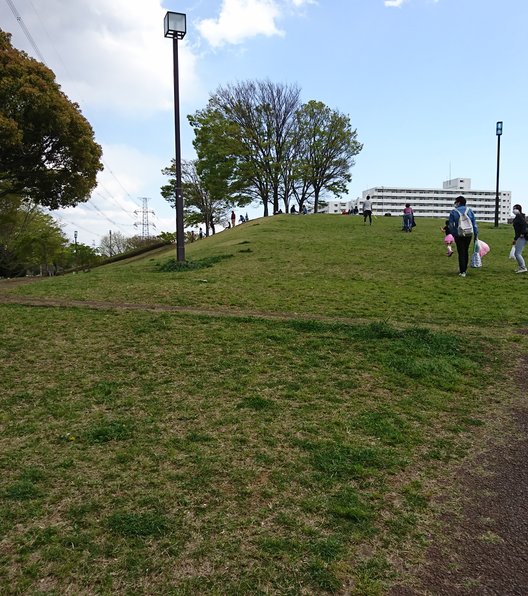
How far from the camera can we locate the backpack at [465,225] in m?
10.6

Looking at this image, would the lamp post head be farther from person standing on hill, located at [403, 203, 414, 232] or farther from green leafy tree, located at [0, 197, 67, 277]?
green leafy tree, located at [0, 197, 67, 277]

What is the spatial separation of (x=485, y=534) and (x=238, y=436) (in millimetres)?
1818

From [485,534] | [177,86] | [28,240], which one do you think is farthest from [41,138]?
[28,240]

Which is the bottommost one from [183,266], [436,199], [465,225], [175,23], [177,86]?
[183,266]

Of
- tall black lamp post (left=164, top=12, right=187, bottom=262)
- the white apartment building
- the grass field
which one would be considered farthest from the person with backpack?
the white apartment building

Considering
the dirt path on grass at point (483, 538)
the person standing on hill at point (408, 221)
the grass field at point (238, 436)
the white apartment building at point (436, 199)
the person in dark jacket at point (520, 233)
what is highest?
the white apartment building at point (436, 199)

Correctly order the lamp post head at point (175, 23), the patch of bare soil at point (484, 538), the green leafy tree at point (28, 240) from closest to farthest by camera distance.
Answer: the patch of bare soil at point (484, 538) < the lamp post head at point (175, 23) < the green leafy tree at point (28, 240)

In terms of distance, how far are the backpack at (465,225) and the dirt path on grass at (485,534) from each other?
7.61 metres

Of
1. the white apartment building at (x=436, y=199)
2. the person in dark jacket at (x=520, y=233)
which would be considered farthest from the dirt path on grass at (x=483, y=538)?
the white apartment building at (x=436, y=199)

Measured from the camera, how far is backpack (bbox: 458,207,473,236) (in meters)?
10.6

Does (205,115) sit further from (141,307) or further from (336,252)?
(141,307)

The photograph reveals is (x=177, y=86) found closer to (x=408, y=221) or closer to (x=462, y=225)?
(x=462, y=225)

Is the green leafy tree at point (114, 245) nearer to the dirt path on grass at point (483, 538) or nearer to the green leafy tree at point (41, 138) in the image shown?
the green leafy tree at point (41, 138)

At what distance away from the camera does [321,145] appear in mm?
40156
